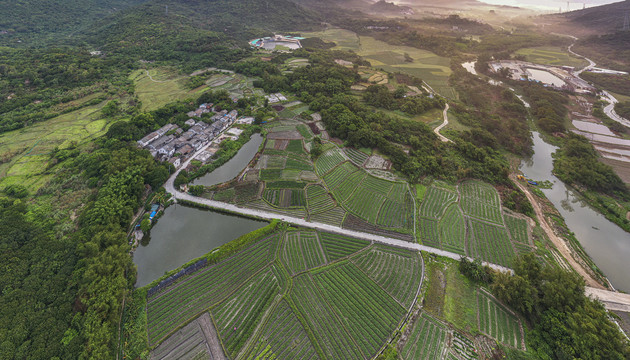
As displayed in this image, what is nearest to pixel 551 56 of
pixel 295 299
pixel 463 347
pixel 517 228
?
pixel 517 228

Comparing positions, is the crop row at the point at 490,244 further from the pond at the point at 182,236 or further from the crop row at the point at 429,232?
the pond at the point at 182,236

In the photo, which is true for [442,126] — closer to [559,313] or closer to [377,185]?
[377,185]

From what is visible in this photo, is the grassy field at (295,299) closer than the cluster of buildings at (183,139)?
Yes

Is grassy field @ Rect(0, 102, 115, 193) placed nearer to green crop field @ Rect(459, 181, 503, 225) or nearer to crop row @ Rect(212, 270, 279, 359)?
crop row @ Rect(212, 270, 279, 359)

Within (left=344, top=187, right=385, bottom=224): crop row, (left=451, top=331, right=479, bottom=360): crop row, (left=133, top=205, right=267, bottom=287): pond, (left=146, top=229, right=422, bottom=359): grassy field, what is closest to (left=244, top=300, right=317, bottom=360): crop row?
(left=146, top=229, right=422, bottom=359): grassy field

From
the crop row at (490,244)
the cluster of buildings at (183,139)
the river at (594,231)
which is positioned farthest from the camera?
the cluster of buildings at (183,139)

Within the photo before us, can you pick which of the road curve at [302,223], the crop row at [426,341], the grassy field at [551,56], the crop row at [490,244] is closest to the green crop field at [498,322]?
the crop row at [426,341]
